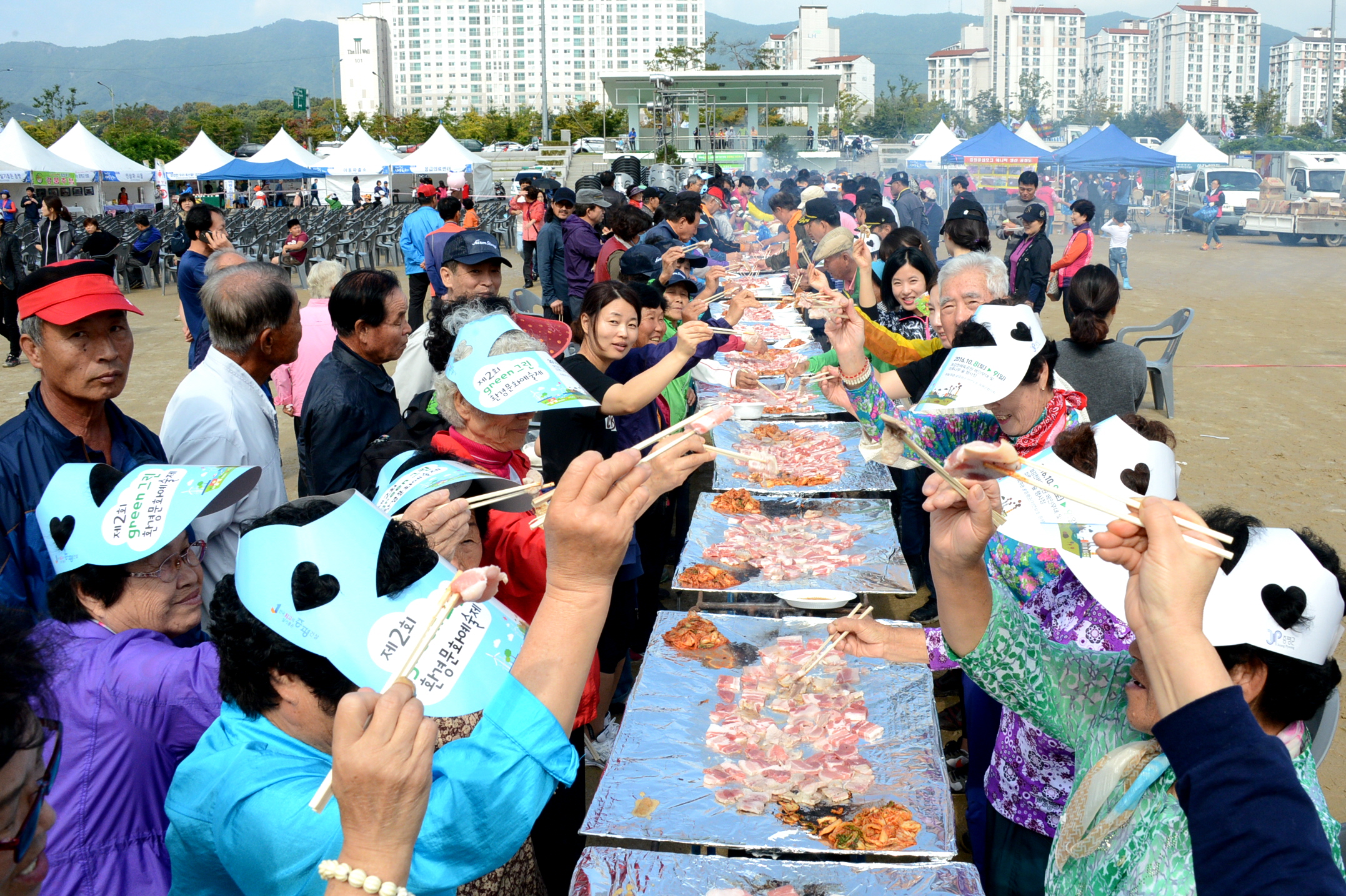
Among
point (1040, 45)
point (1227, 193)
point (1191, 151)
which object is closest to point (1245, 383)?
point (1227, 193)

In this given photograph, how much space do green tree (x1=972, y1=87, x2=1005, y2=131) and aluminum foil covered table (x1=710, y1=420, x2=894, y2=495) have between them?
64446 mm

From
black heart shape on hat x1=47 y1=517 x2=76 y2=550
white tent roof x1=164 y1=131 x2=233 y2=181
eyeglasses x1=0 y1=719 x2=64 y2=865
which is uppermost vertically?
white tent roof x1=164 y1=131 x2=233 y2=181

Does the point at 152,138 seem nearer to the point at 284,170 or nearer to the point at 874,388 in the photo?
the point at 284,170

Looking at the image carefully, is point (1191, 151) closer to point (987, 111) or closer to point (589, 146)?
A: point (589, 146)

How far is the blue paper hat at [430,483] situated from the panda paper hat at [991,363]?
962 millimetres

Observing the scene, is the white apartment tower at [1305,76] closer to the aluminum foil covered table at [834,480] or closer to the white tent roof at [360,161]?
the white tent roof at [360,161]

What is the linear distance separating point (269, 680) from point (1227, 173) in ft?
93.9

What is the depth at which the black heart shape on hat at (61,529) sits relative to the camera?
174 centimetres

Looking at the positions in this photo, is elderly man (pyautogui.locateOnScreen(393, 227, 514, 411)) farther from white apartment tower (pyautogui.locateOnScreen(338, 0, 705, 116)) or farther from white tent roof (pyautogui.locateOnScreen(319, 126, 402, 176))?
white apartment tower (pyautogui.locateOnScreen(338, 0, 705, 116))

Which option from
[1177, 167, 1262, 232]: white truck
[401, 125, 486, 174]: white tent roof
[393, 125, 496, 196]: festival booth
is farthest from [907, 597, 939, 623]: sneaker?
[1177, 167, 1262, 232]: white truck

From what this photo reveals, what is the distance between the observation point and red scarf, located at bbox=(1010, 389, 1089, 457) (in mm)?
2516

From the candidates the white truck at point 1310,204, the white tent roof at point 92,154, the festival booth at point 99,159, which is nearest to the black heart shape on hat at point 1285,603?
the festival booth at point 99,159

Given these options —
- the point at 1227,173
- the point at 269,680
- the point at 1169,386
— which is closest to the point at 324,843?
the point at 269,680

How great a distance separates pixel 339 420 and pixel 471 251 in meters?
1.75
